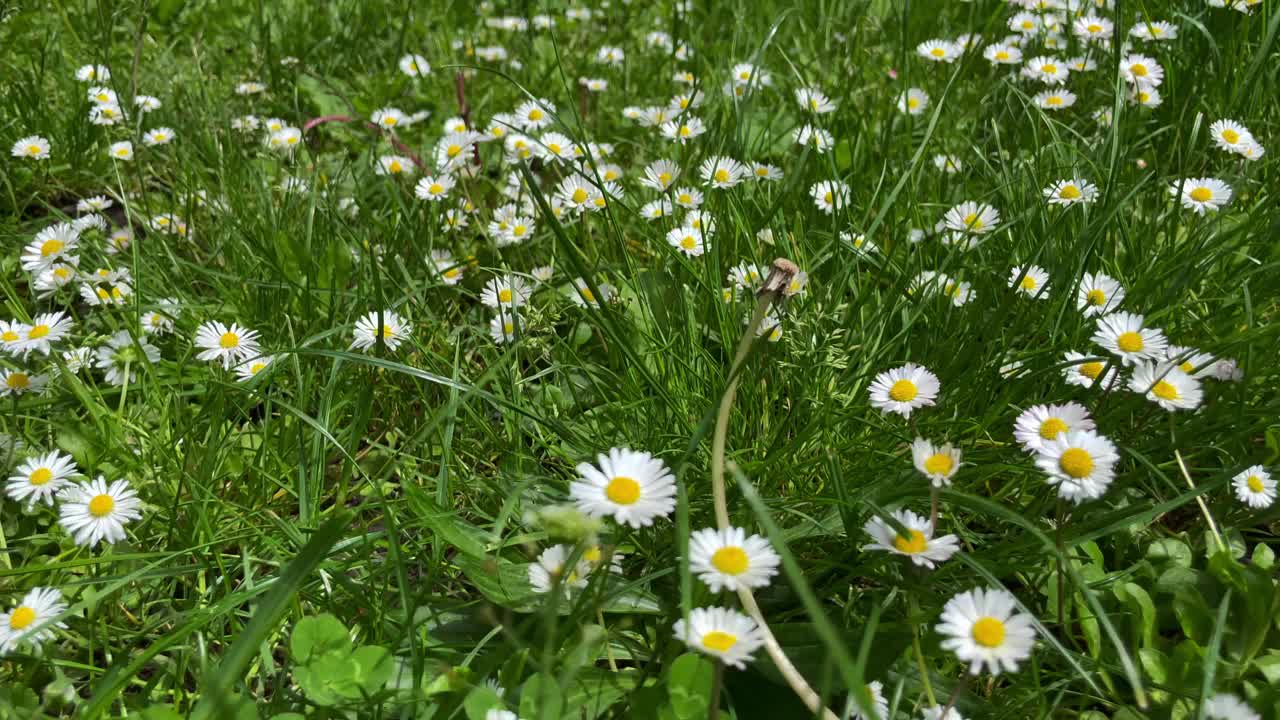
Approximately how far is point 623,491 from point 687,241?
0.91 m

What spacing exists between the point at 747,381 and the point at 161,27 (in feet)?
9.67

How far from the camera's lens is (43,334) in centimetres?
179

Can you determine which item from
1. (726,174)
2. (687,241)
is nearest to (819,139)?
(726,174)

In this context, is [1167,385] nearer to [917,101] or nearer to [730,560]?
[730,560]

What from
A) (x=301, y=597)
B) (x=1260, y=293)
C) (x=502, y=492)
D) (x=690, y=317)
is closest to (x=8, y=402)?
(x=301, y=597)

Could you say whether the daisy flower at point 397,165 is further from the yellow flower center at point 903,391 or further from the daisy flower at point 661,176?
the yellow flower center at point 903,391

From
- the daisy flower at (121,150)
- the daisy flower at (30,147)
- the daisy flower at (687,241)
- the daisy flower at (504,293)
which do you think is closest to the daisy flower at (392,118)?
the daisy flower at (121,150)

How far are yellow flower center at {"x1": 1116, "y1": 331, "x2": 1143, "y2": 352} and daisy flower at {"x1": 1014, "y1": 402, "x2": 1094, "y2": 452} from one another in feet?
0.57

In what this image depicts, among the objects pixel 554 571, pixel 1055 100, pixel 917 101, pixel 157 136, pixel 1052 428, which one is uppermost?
pixel 917 101

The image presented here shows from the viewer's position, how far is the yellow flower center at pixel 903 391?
1.45m

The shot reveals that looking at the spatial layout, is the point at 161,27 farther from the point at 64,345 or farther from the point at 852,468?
the point at 852,468

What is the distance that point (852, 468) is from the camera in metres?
1.51

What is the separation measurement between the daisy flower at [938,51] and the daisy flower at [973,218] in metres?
1.03

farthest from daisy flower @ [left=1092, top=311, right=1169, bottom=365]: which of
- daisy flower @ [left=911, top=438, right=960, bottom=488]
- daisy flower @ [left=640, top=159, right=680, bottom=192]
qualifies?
daisy flower @ [left=640, top=159, right=680, bottom=192]
